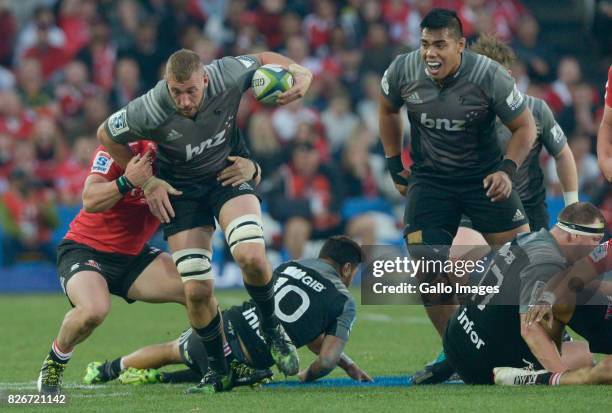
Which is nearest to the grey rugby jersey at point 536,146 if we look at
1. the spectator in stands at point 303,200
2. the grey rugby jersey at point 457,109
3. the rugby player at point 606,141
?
the grey rugby jersey at point 457,109

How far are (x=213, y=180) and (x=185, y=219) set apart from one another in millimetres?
324

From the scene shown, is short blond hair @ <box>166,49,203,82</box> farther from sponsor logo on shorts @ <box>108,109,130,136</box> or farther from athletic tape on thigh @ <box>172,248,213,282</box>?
athletic tape on thigh @ <box>172,248,213,282</box>

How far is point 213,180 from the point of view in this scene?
8.47m

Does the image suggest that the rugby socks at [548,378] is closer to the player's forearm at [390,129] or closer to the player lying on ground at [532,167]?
the player lying on ground at [532,167]

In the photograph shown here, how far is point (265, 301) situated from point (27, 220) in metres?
8.98

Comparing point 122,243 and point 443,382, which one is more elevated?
point 122,243

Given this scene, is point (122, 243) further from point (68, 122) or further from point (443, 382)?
point (68, 122)

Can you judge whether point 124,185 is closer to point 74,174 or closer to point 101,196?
point 101,196

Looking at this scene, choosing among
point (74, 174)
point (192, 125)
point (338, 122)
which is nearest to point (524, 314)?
point (192, 125)

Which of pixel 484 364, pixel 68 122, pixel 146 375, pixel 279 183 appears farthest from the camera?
pixel 68 122

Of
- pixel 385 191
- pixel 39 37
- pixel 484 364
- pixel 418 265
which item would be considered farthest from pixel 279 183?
pixel 484 364

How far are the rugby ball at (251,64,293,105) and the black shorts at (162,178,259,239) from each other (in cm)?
60

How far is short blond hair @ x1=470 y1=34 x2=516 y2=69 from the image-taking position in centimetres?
977

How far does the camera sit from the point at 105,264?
892 cm
